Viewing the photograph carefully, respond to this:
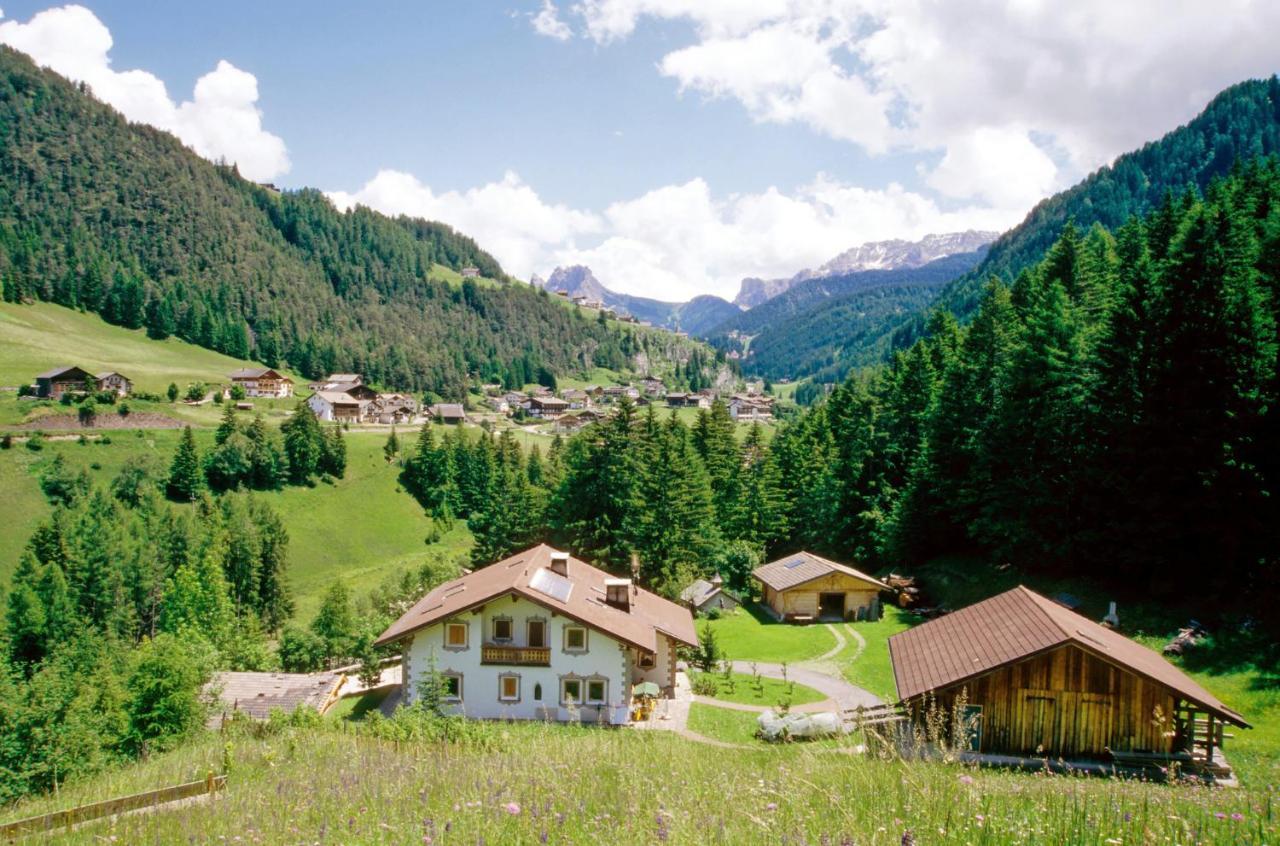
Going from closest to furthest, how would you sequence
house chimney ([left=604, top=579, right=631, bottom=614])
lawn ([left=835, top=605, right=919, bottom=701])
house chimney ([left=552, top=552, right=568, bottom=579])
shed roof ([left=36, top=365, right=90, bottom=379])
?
1. lawn ([left=835, top=605, right=919, bottom=701])
2. house chimney ([left=604, top=579, right=631, bottom=614])
3. house chimney ([left=552, top=552, right=568, bottom=579])
4. shed roof ([left=36, top=365, right=90, bottom=379])

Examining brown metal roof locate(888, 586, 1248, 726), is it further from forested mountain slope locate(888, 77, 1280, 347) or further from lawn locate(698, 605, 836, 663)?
forested mountain slope locate(888, 77, 1280, 347)

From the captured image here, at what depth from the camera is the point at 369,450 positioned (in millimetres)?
113250

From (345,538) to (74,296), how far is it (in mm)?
121090

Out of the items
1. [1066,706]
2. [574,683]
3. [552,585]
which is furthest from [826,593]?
[1066,706]

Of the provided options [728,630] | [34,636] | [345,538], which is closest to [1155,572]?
[728,630]

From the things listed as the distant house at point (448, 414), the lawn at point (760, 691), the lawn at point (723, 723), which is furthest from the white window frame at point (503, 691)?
the distant house at point (448, 414)

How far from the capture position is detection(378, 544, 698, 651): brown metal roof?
1195 inches

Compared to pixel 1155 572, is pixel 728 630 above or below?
below

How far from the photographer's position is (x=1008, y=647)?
817 inches

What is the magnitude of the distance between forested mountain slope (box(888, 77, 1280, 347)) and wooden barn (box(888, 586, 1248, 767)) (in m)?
160

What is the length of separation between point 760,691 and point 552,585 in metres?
10.5

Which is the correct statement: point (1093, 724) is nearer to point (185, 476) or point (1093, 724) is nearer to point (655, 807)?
point (655, 807)

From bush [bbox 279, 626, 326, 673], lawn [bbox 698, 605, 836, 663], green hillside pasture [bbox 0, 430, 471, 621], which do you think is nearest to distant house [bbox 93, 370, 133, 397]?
green hillside pasture [bbox 0, 430, 471, 621]

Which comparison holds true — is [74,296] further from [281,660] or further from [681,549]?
[681,549]
